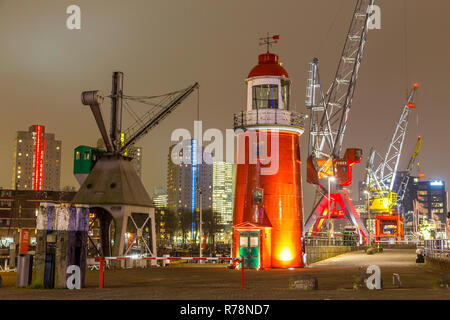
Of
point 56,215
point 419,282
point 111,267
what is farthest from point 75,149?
point 419,282

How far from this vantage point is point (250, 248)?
129 feet

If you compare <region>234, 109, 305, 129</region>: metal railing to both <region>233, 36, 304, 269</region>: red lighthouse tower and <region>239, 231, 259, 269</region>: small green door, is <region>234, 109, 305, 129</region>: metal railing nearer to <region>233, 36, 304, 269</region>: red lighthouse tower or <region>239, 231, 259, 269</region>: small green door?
<region>233, 36, 304, 269</region>: red lighthouse tower

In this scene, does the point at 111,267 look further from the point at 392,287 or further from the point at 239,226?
the point at 392,287

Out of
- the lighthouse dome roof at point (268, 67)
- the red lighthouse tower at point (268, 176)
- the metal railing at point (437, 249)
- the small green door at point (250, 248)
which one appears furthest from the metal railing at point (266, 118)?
the metal railing at point (437, 249)

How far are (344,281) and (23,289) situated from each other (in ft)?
44.0

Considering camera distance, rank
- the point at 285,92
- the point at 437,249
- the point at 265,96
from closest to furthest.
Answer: the point at 437,249 → the point at 265,96 → the point at 285,92

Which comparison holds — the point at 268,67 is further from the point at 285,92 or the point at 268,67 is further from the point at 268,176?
the point at 268,176

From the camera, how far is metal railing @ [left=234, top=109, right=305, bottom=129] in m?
40.6

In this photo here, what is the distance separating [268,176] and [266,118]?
387 cm

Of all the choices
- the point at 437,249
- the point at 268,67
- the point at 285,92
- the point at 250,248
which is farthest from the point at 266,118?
the point at 437,249

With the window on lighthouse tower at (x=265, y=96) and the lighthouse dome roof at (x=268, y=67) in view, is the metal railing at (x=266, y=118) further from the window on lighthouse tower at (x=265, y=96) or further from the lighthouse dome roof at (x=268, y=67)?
the lighthouse dome roof at (x=268, y=67)

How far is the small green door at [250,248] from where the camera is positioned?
3919 centimetres

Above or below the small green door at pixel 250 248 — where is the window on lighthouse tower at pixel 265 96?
above

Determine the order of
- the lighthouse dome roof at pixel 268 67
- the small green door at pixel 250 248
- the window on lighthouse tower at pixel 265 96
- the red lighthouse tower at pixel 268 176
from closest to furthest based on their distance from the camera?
the small green door at pixel 250 248 < the red lighthouse tower at pixel 268 176 < the lighthouse dome roof at pixel 268 67 < the window on lighthouse tower at pixel 265 96
